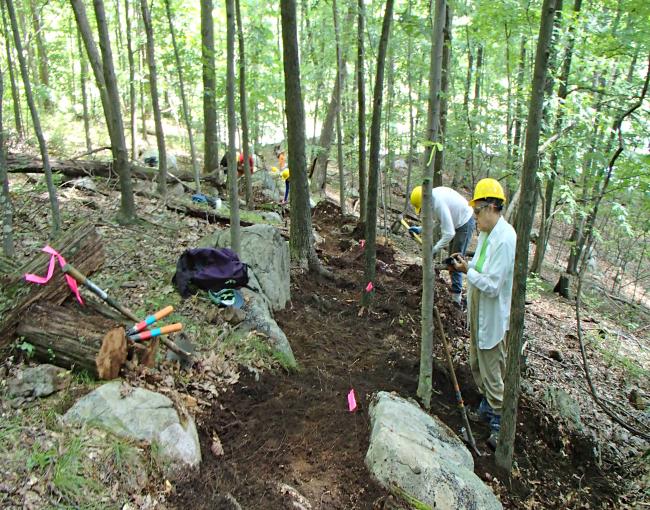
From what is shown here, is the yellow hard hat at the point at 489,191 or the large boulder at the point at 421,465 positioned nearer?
the large boulder at the point at 421,465

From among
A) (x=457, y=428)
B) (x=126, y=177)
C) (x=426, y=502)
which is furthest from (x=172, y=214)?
(x=426, y=502)

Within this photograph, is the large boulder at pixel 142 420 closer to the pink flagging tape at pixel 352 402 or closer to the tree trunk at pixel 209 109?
the pink flagging tape at pixel 352 402

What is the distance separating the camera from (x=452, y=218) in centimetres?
712

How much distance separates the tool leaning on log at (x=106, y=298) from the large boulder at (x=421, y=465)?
5.92ft

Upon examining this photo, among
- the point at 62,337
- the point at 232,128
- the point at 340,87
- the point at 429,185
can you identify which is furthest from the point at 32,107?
the point at 340,87

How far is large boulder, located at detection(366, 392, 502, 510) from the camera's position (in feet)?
9.92

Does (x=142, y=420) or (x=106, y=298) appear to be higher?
(x=106, y=298)

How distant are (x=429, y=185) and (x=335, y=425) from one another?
2.18 m

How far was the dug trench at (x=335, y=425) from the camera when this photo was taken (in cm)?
302

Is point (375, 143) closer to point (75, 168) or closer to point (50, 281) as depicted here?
point (50, 281)

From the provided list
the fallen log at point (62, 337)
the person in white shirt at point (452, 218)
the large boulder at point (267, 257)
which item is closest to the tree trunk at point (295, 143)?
the large boulder at point (267, 257)

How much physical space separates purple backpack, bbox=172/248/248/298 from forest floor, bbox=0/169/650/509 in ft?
0.66

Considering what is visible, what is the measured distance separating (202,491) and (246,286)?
9.35 feet

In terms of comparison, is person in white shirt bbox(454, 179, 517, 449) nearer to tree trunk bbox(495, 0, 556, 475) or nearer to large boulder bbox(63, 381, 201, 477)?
tree trunk bbox(495, 0, 556, 475)
